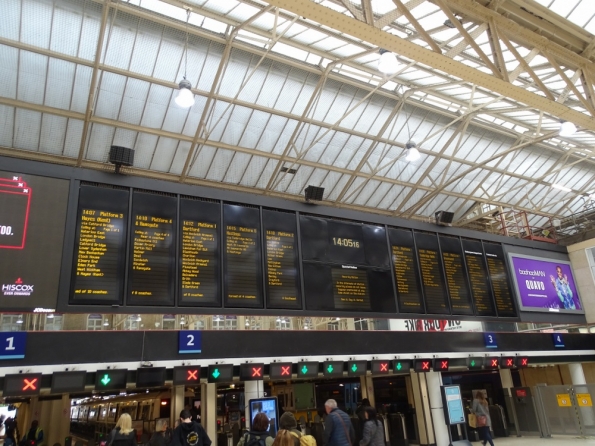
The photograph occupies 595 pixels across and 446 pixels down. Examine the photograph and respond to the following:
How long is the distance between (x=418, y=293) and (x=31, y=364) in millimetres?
10188

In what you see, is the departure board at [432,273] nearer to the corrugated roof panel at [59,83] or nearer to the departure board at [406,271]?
the departure board at [406,271]

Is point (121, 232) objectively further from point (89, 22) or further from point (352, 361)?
point (89, 22)

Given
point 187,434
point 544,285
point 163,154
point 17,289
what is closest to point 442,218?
point 544,285

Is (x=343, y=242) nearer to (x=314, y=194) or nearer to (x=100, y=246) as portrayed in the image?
(x=314, y=194)

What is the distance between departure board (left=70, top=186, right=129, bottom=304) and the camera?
9625mm

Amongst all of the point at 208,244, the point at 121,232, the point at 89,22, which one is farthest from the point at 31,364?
the point at 89,22

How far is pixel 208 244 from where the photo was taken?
37.4ft

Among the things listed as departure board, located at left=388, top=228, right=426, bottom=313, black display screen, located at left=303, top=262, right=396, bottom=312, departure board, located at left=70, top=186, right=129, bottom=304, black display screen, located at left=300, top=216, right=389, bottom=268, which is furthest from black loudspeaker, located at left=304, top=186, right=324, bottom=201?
departure board, located at left=70, top=186, right=129, bottom=304

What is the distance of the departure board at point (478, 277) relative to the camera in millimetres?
15530

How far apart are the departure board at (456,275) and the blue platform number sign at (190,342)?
8.22 meters

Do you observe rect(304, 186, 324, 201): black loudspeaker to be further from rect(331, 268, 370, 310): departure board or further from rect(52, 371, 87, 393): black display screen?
rect(52, 371, 87, 393): black display screen

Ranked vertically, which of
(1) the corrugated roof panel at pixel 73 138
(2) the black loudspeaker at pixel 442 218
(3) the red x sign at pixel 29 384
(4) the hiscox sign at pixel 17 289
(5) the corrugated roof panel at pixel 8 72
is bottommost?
(3) the red x sign at pixel 29 384

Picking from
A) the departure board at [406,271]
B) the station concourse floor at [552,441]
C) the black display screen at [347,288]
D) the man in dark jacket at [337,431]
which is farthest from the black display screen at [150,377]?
the station concourse floor at [552,441]

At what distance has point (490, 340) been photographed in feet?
50.5
